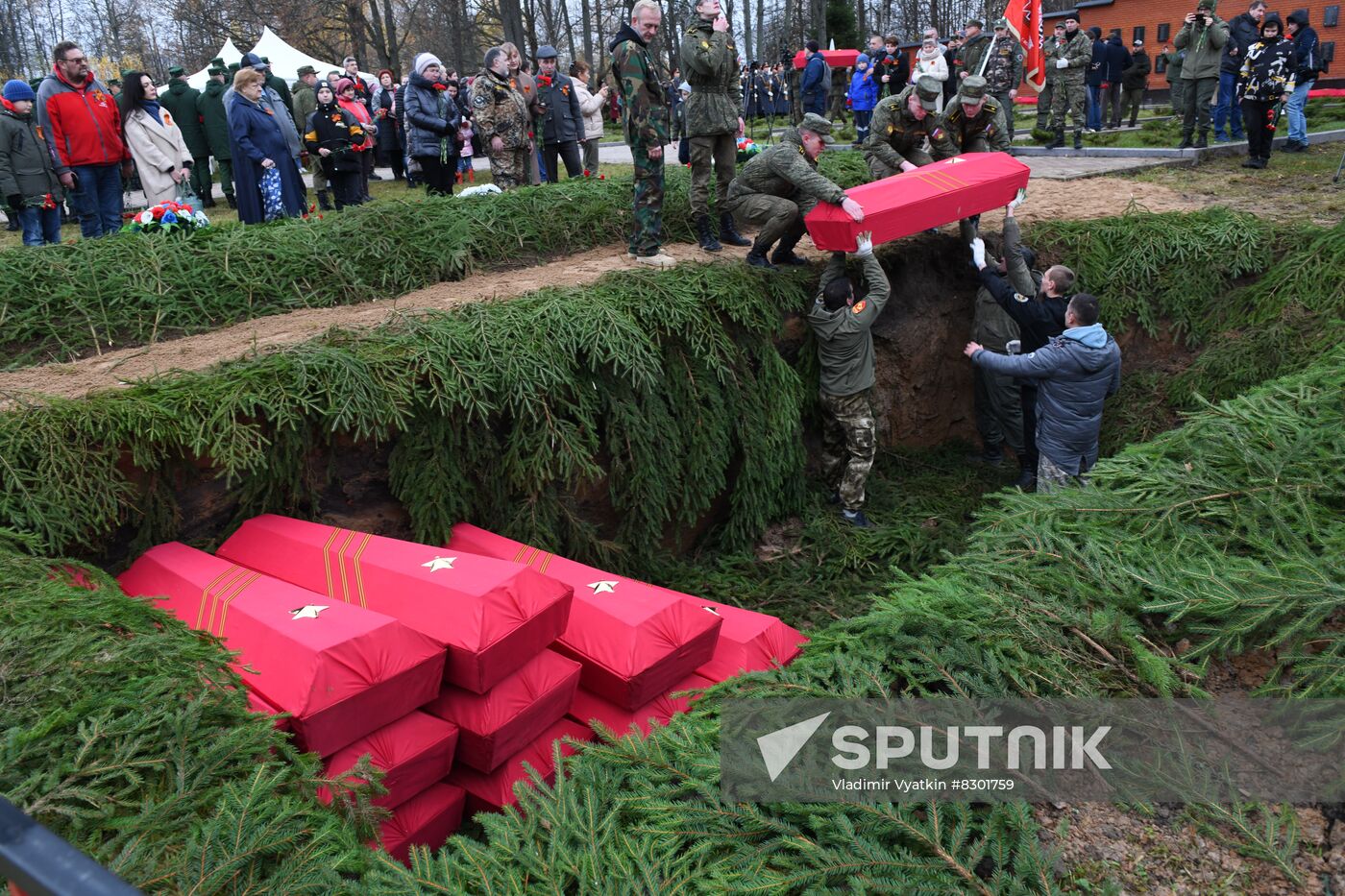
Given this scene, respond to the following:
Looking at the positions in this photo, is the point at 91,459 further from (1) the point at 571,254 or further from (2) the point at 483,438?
(1) the point at 571,254

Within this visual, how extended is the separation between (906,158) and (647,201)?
2.79m

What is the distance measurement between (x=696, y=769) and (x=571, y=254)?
20.0ft

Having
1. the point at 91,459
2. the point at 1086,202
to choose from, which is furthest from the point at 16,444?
the point at 1086,202

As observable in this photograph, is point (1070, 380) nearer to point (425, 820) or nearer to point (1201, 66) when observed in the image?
point (425, 820)

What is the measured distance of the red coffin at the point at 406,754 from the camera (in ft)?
11.6

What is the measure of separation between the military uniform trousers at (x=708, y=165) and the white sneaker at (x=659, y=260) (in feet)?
2.16

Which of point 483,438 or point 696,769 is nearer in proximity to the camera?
point 696,769

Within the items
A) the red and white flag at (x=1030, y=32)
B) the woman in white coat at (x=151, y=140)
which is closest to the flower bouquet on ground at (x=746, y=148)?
the red and white flag at (x=1030, y=32)

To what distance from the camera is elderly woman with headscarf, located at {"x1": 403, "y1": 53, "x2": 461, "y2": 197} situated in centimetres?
996

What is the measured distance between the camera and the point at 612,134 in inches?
974

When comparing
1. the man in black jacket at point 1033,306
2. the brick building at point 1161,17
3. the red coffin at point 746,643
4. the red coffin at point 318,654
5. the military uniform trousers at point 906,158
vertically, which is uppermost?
the brick building at point 1161,17

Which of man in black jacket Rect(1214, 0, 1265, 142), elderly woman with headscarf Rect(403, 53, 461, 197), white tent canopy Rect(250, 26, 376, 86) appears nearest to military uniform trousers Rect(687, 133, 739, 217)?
elderly woman with headscarf Rect(403, 53, 461, 197)

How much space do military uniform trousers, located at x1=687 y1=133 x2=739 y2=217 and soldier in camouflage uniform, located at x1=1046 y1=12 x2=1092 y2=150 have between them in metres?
8.48

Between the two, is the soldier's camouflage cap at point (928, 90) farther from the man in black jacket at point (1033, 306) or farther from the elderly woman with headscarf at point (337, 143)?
the elderly woman with headscarf at point (337, 143)
